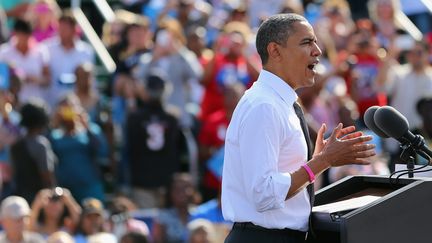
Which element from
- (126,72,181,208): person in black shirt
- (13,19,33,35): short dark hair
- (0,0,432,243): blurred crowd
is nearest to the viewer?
(0,0,432,243): blurred crowd

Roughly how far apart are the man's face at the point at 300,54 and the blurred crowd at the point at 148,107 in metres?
4.32

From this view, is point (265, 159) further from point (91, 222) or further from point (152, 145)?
point (152, 145)

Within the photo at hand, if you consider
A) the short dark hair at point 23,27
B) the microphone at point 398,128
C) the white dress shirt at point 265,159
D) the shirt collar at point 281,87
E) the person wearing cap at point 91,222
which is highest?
the microphone at point 398,128

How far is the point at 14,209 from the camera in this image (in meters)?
8.88

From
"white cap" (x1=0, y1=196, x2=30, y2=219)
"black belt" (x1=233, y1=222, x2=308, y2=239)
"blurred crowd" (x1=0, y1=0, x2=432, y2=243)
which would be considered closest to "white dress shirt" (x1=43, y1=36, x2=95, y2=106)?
"blurred crowd" (x1=0, y1=0, x2=432, y2=243)

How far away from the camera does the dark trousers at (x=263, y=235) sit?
14.1 feet

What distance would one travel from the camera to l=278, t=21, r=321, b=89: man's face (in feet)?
14.4

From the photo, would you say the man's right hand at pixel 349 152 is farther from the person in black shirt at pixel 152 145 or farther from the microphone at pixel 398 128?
the person in black shirt at pixel 152 145

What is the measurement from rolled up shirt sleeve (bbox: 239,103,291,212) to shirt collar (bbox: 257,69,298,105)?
0.50 feet

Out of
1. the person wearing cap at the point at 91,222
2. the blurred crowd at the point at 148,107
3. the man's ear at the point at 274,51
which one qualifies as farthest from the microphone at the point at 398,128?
the person wearing cap at the point at 91,222

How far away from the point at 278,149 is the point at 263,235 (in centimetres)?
34

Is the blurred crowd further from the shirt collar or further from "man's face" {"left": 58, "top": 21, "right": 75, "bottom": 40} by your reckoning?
the shirt collar

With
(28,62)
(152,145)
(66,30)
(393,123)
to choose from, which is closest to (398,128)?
(393,123)

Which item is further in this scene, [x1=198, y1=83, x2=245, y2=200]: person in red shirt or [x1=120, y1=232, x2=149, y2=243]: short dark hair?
[x1=198, y1=83, x2=245, y2=200]: person in red shirt
